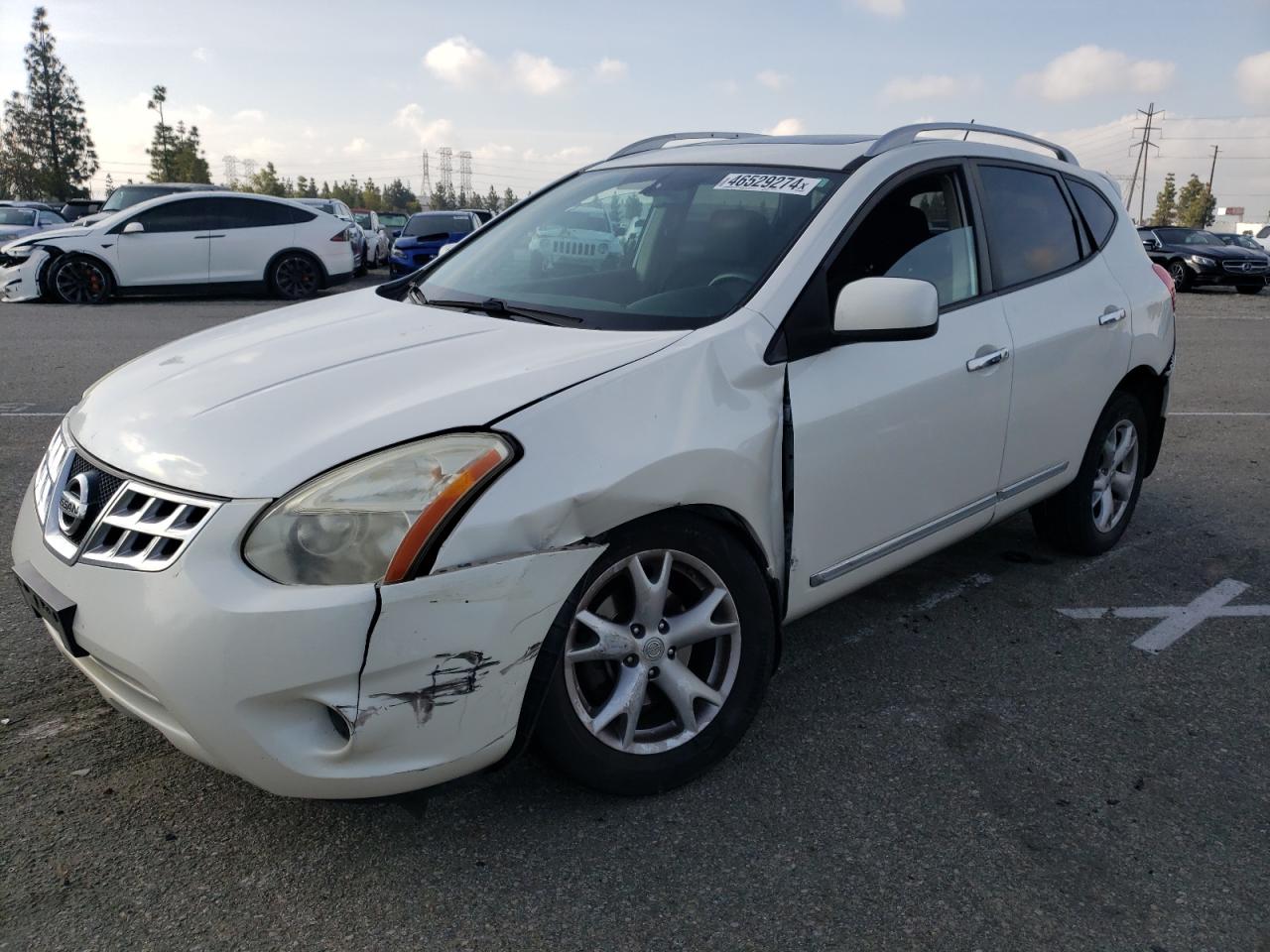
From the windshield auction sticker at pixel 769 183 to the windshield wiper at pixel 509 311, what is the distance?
77 cm

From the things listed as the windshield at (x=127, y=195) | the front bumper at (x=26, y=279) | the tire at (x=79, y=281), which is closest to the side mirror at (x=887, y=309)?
the tire at (x=79, y=281)

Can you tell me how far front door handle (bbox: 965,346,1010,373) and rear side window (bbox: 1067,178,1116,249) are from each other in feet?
3.79

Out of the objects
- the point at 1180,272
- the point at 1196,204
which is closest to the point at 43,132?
the point at 1180,272

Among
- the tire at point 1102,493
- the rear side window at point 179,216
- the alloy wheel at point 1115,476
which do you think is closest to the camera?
the tire at point 1102,493

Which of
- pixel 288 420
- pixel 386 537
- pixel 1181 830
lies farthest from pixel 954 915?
pixel 288 420

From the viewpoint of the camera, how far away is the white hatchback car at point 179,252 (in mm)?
14805

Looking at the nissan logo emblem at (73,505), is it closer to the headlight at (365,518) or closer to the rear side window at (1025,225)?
the headlight at (365,518)

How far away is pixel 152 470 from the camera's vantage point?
2.31 meters

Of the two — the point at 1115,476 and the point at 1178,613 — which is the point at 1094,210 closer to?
the point at 1115,476

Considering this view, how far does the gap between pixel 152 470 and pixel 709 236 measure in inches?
69.7

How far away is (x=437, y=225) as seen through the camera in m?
20.5

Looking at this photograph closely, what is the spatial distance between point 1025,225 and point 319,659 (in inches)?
120

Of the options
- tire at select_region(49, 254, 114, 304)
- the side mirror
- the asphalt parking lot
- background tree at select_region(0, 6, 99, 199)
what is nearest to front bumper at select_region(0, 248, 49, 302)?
tire at select_region(49, 254, 114, 304)

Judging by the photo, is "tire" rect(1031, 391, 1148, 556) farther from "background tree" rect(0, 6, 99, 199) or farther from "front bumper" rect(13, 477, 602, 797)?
"background tree" rect(0, 6, 99, 199)
